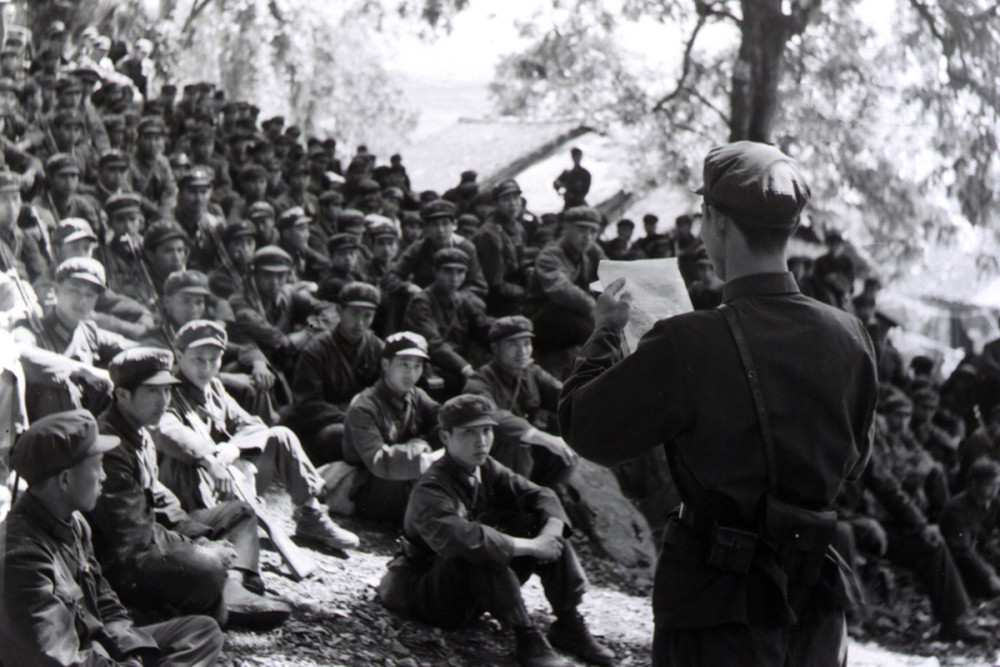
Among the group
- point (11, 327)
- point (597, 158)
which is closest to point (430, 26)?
point (597, 158)

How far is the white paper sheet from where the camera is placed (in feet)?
7.36

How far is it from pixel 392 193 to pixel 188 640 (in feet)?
14.3

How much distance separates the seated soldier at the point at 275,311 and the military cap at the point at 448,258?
2.40 feet

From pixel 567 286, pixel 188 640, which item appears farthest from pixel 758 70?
pixel 188 640

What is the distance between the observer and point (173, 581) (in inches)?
145

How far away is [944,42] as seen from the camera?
7.34m

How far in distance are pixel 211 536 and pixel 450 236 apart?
3.36 metres

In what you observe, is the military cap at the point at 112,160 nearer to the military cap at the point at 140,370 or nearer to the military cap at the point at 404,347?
the military cap at the point at 404,347

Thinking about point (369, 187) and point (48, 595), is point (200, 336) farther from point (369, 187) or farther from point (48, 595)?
point (369, 187)

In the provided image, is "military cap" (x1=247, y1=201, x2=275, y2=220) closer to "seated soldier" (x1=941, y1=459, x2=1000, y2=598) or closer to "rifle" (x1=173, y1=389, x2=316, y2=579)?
"rifle" (x1=173, y1=389, x2=316, y2=579)

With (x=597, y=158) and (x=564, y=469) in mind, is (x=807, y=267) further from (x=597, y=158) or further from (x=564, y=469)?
(x=564, y=469)

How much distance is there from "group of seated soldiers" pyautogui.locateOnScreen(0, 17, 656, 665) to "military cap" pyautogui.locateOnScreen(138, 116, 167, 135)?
0.02 meters

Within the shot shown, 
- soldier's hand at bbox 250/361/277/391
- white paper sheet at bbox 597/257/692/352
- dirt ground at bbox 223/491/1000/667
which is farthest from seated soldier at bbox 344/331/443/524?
white paper sheet at bbox 597/257/692/352

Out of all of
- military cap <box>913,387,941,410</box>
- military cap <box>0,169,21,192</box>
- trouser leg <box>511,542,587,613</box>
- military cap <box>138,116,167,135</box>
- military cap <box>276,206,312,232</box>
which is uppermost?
military cap <box>138,116,167,135</box>
